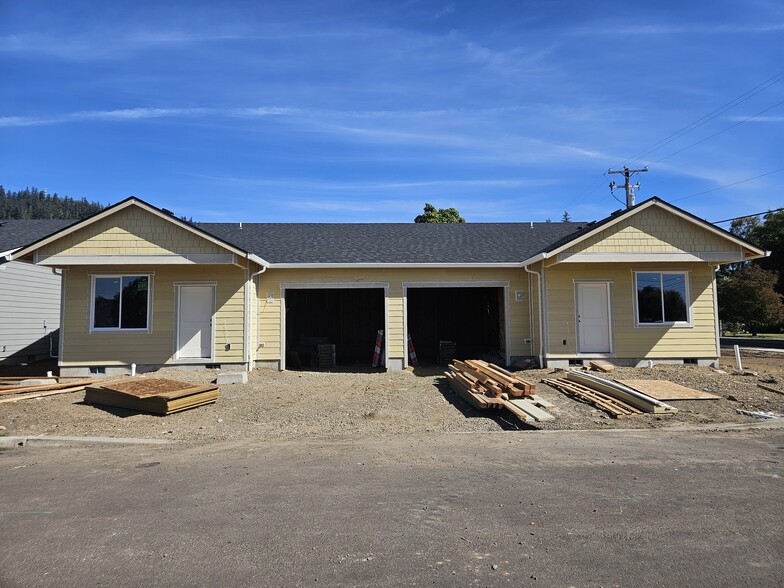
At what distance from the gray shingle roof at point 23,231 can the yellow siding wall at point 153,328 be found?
4.20m

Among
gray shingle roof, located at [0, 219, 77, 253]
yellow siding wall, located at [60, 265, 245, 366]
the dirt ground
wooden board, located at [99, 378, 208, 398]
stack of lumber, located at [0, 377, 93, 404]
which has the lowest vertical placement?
the dirt ground

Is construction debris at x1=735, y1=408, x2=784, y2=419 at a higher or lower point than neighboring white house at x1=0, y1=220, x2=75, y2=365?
lower

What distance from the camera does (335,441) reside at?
23.2ft

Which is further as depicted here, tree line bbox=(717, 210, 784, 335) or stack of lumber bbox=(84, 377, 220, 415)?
tree line bbox=(717, 210, 784, 335)

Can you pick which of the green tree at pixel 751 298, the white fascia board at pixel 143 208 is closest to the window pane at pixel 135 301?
the white fascia board at pixel 143 208

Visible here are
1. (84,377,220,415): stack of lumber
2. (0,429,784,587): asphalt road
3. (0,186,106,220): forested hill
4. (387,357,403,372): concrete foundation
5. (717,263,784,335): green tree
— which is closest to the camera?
(0,429,784,587): asphalt road

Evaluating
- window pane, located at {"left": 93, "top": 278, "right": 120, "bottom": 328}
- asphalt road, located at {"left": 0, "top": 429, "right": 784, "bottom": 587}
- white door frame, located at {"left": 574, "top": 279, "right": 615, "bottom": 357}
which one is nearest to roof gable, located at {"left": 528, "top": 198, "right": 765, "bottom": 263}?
white door frame, located at {"left": 574, "top": 279, "right": 615, "bottom": 357}

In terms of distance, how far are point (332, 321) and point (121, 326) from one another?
846cm

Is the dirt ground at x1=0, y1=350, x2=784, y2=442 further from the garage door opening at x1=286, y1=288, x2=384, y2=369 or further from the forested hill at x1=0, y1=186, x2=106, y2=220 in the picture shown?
the forested hill at x1=0, y1=186, x2=106, y2=220

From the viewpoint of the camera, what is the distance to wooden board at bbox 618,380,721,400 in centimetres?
932


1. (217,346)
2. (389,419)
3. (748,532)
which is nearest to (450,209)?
(217,346)

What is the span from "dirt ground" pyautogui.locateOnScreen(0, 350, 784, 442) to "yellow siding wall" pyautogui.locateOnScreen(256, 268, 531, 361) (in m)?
2.31

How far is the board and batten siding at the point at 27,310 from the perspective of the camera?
596 inches

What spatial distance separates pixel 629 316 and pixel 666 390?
408 centimetres
